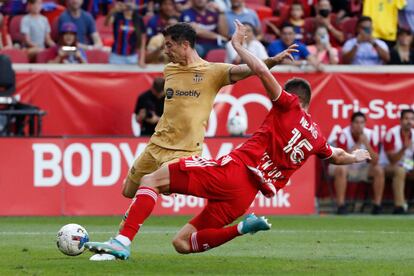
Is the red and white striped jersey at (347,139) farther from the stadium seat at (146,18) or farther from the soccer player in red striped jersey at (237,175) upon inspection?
the soccer player in red striped jersey at (237,175)

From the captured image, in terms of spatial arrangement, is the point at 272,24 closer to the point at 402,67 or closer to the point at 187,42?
the point at 402,67

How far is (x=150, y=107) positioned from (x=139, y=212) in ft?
29.8

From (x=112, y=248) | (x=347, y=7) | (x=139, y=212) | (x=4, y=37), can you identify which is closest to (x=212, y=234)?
(x=139, y=212)

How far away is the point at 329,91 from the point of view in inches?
797

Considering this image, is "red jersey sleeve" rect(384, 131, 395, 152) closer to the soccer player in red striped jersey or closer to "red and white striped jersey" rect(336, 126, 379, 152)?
"red and white striped jersey" rect(336, 126, 379, 152)

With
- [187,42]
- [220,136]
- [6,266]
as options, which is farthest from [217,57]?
[6,266]

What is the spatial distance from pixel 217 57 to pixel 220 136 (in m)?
1.89

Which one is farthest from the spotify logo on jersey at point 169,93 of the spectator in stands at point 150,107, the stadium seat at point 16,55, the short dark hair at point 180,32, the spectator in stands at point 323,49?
the spectator in stands at point 323,49

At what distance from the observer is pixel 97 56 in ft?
66.7

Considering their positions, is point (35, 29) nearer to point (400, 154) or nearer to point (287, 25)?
point (287, 25)

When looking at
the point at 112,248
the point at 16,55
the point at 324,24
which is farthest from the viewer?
the point at 324,24

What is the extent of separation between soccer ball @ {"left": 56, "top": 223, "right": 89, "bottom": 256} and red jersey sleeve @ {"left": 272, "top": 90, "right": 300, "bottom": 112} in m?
2.14

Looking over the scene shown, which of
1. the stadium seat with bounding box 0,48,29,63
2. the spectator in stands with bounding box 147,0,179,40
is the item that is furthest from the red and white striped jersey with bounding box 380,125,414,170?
the stadium seat with bounding box 0,48,29,63

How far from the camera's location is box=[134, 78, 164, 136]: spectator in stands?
18984 millimetres
